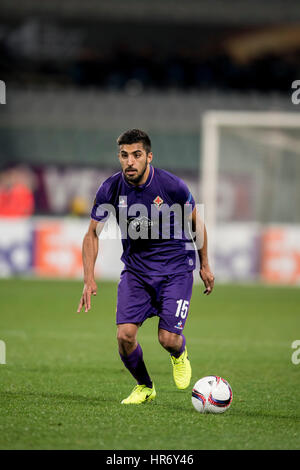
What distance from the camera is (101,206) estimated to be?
6.20 m

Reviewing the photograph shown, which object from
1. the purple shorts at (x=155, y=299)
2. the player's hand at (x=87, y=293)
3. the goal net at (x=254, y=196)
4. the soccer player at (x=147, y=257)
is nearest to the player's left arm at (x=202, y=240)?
the soccer player at (x=147, y=257)

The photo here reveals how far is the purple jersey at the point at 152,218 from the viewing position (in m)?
Answer: 6.20

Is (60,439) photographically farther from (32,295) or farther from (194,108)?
(194,108)

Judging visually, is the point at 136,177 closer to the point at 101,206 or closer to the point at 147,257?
the point at 101,206

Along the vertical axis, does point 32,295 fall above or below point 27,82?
below

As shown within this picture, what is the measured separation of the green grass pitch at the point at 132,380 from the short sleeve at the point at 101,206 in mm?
1471

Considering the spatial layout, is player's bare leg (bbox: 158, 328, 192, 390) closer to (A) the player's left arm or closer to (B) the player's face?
(A) the player's left arm

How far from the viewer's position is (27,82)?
27891mm

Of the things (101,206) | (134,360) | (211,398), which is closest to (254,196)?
(101,206)

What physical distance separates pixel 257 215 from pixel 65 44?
14140 millimetres

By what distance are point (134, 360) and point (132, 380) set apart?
1373mm

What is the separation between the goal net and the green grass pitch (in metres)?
2.54

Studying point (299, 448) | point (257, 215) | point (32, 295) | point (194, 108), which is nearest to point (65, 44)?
point (194, 108)

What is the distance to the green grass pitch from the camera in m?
4.97
